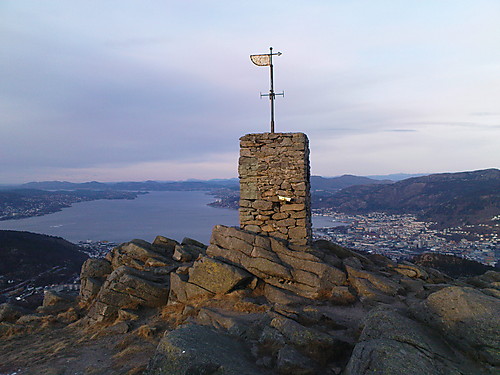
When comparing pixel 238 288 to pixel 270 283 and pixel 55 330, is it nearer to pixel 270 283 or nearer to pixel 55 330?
pixel 270 283

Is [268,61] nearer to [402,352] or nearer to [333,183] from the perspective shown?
[402,352]

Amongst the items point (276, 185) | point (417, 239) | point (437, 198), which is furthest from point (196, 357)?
point (437, 198)

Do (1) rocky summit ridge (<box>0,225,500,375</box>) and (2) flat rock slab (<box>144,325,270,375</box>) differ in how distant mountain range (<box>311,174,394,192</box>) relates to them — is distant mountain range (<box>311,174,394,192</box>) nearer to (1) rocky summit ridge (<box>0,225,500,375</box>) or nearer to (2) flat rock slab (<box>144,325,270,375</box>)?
(1) rocky summit ridge (<box>0,225,500,375</box>)

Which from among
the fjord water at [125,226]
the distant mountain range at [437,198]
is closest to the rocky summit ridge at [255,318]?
the fjord water at [125,226]

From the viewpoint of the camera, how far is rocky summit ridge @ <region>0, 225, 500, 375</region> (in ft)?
15.6

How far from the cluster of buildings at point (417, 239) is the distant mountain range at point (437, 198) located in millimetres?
8065

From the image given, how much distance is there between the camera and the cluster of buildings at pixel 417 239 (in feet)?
138

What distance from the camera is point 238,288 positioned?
9.90 meters

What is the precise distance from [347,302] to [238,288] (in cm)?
357

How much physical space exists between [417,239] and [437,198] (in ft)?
151

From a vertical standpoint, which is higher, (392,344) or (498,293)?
(392,344)

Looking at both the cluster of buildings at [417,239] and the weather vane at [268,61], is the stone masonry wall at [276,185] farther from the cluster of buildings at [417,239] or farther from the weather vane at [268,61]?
the cluster of buildings at [417,239]

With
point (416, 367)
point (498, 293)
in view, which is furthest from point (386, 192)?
point (416, 367)

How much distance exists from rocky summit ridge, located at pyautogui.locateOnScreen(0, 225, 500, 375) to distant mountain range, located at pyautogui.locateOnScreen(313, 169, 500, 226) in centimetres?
7109
